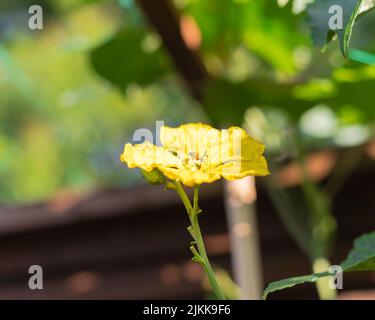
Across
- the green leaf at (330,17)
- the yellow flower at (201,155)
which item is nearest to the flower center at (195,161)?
the yellow flower at (201,155)

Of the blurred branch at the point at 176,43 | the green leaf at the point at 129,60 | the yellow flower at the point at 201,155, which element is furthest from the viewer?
the green leaf at the point at 129,60

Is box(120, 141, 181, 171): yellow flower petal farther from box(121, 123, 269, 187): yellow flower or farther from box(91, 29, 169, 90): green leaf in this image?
box(91, 29, 169, 90): green leaf

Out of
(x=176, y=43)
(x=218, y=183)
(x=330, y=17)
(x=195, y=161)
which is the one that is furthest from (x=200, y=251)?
(x=218, y=183)

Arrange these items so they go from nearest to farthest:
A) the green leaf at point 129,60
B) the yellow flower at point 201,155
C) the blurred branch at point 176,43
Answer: the yellow flower at point 201,155
the blurred branch at point 176,43
the green leaf at point 129,60

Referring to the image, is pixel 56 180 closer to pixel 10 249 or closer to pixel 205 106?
pixel 10 249

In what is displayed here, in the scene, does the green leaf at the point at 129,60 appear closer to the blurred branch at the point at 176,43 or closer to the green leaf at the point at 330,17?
the blurred branch at the point at 176,43

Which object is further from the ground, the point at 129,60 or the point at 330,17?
the point at 129,60

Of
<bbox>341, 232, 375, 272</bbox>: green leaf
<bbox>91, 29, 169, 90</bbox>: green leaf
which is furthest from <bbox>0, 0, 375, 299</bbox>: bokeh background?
<bbox>341, 232, 375, 272</bbox>: green leaf

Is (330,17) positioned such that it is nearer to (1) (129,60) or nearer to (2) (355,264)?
(2) (355,264)
